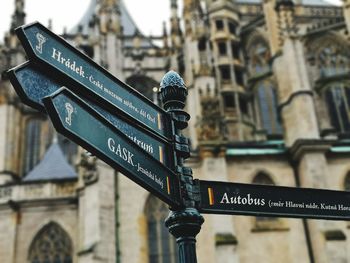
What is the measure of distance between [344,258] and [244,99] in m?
11.3

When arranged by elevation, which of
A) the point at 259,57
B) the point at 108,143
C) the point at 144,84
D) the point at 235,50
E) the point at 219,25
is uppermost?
the point at 219,25

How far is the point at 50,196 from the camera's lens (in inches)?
752

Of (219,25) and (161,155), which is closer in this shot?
(161,155)

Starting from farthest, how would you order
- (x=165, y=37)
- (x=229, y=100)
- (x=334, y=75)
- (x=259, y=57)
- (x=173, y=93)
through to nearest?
(x=165, y=37)
(x=259, y=57)
(x=229, y=100)
(x=334, y=75)
(x=173, y=93)

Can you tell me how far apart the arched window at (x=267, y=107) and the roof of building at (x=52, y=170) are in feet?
30.5

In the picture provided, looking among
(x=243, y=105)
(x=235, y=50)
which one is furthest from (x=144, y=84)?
(x=235, y=50)

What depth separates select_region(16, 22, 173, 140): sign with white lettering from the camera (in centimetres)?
293

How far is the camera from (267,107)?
25.4m

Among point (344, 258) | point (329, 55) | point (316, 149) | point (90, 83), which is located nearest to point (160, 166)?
point (90, 83)

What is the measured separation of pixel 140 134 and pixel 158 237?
1370 cm

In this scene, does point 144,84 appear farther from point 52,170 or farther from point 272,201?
point 272,201

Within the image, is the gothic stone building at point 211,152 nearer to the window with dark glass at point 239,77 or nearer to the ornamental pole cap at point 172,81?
the window with dark glass at point 239,77

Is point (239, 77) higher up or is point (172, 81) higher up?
point (239, 77)

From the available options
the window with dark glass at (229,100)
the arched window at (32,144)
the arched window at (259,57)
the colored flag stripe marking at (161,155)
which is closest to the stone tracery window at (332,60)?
the arched window at (259,57)
